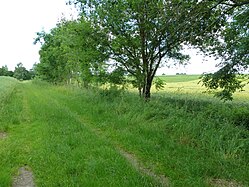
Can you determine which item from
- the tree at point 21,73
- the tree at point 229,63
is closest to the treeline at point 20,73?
the tree at point 21,73

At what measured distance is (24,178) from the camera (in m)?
5.09

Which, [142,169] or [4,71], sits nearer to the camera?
[142,169]

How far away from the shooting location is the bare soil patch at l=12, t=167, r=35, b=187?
4.81 meters

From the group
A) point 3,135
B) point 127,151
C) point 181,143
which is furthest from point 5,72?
point 181,143

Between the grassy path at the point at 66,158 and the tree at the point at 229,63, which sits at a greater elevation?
the tree at the point at 229,63

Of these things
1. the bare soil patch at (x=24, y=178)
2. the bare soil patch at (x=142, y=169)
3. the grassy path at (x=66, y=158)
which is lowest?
the bare soil patch at (x=24, y=178)

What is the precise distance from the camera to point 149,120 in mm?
9961

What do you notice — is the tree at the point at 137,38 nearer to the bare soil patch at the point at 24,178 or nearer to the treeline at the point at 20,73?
the bare soil patch at the point at 24,178

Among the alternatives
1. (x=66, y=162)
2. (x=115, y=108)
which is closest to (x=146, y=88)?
(x=115, y=108)

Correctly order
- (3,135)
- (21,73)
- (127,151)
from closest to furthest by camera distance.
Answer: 1. (127,151)
2. (3,135)
3. (21,73)

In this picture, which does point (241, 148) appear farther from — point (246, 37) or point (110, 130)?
point (246, 37)

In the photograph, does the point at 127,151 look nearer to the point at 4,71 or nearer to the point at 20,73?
the point at 4,71

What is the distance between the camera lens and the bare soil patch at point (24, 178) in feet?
15.8

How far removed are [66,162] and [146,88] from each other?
36.1ft
